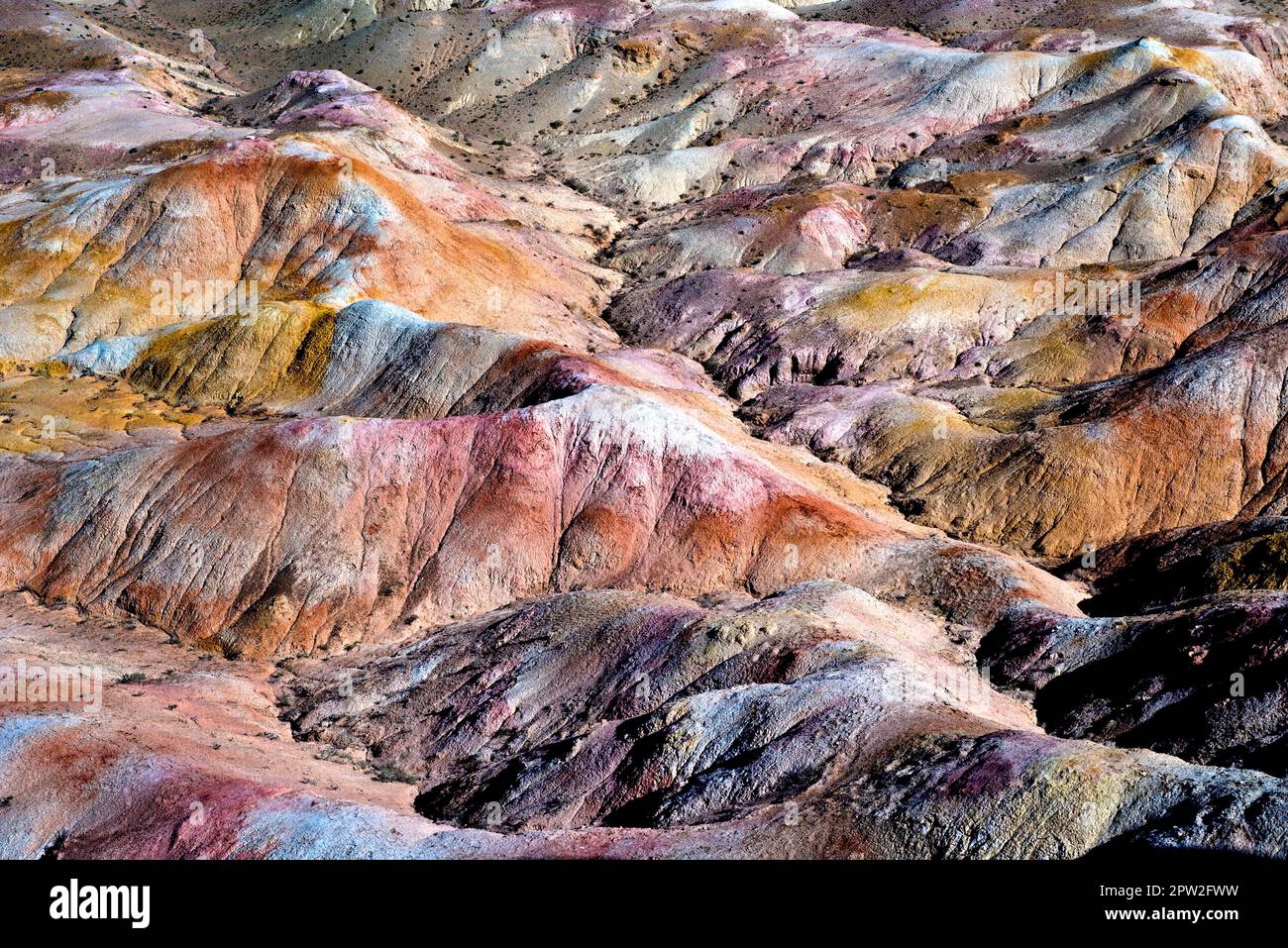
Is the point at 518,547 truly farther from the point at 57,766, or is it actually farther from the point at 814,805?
the point at 814,805

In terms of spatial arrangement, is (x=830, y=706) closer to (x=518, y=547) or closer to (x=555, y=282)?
(x=518, y=547)

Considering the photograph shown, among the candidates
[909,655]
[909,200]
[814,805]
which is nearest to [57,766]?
[814,805]

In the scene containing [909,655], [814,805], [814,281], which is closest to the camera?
[814,805]

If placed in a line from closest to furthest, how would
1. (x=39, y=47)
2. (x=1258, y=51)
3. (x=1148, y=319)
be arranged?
(x=1148, y=319) → (x=1258, y=51) → (x=39, y=47)

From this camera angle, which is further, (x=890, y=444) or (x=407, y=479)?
(x=890, y=444)

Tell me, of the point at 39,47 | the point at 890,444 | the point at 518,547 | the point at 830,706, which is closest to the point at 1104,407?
the point at 890,444
